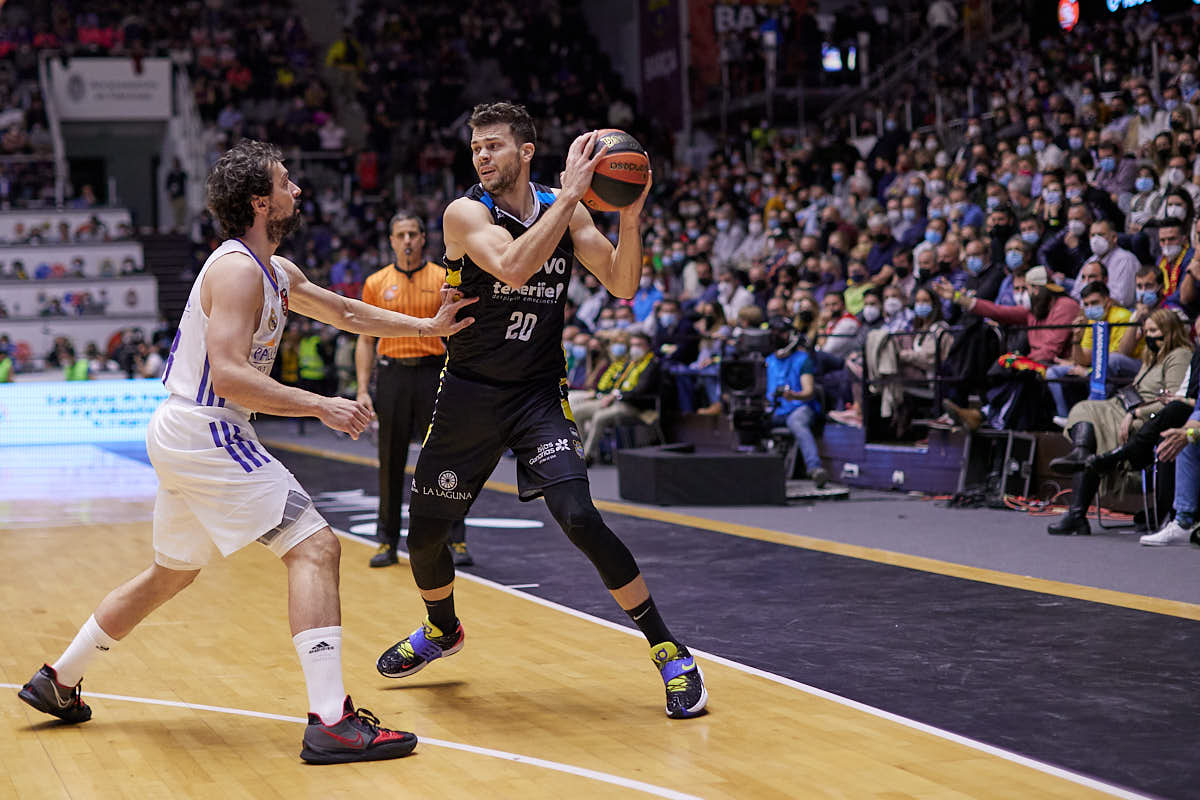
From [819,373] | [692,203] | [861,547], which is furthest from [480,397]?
[692,203]

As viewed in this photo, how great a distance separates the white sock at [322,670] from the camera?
406 cm

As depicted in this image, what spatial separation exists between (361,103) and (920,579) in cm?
2318

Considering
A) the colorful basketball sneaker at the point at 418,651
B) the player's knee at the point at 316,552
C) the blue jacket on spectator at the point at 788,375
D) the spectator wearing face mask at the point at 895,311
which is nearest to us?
the player's knee at the point at 316,552

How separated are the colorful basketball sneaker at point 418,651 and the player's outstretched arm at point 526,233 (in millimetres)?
1431

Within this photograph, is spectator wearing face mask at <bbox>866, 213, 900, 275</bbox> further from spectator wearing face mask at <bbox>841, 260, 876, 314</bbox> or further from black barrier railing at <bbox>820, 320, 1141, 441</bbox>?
black barrier railing at <bbox>820, 320, 1141, 441</bbox>

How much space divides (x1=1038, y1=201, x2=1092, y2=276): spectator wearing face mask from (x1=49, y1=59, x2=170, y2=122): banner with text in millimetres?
21154


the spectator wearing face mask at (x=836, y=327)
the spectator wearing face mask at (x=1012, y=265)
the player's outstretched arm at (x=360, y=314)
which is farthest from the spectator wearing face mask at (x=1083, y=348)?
the player's outstretched arm at (x=360, y=314)

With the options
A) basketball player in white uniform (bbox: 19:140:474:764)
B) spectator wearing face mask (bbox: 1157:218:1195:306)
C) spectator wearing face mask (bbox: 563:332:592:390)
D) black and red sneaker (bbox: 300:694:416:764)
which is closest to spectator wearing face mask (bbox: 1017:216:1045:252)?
spectator wearing face mask (bbox: 1157:218:1195:306)

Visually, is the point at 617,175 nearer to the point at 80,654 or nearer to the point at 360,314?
the point at 360,314

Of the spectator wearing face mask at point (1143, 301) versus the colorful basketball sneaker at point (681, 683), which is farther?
the spectator wearing face mask at point (1143, 301)

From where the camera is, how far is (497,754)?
13.5 feet

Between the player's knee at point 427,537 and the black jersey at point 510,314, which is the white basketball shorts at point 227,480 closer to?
the player's knee at point 427,537

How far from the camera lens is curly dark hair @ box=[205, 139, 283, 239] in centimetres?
427

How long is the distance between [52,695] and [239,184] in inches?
69.5
